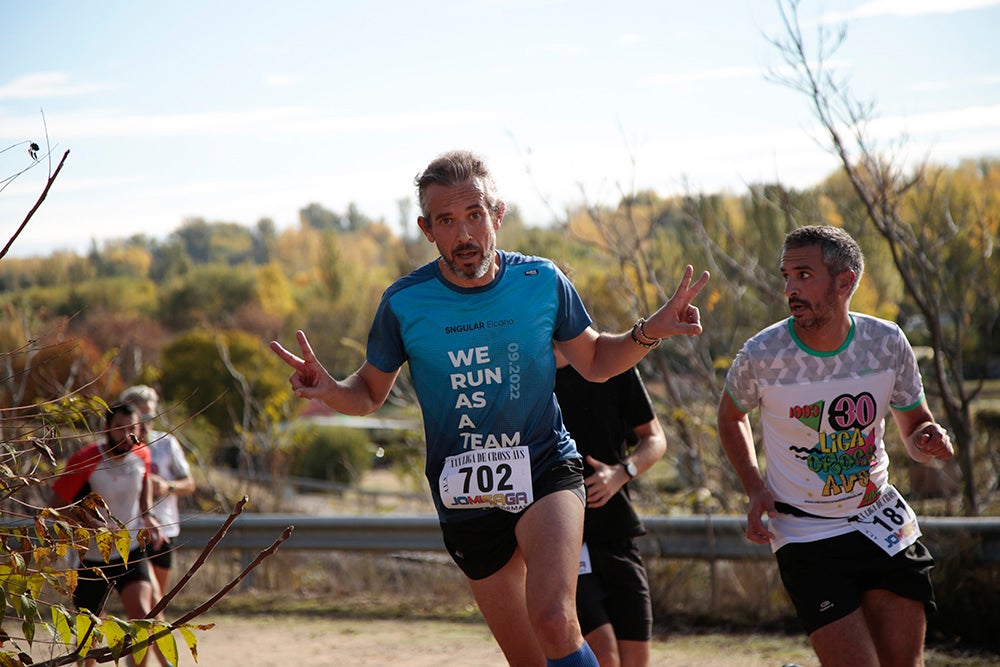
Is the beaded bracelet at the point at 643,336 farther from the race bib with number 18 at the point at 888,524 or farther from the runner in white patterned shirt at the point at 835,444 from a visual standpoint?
the race bib with number 18 at the point at 888,524

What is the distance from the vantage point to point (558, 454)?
3.95 metres

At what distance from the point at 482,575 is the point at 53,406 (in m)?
1.66

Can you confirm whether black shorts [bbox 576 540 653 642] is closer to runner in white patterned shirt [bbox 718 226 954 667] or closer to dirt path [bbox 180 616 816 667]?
runner in white patterned shirt [bbox 718 226 954 667]

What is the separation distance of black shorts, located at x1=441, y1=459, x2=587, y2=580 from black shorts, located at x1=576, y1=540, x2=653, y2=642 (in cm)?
74

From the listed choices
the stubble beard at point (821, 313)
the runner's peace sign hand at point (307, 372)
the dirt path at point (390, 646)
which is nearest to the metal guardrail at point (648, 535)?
the dirt path at point (390, 646)

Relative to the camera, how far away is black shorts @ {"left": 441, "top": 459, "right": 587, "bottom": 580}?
12.6 ft

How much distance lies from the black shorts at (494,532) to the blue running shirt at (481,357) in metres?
0.03

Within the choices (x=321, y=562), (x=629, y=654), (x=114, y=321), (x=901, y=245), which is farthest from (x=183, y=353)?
(x=629, y=654)

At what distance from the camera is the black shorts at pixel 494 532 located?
12.6 ft

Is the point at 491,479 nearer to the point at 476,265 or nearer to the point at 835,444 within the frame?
the point at 476,265

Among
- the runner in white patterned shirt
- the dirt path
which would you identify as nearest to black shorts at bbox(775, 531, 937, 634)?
the runner in white patterned shirt

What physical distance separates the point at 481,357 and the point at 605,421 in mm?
1075

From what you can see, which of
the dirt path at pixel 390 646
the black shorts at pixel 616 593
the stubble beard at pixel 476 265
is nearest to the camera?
the stubble beard at pixel 476 265

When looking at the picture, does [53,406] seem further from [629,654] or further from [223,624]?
[223,624]
